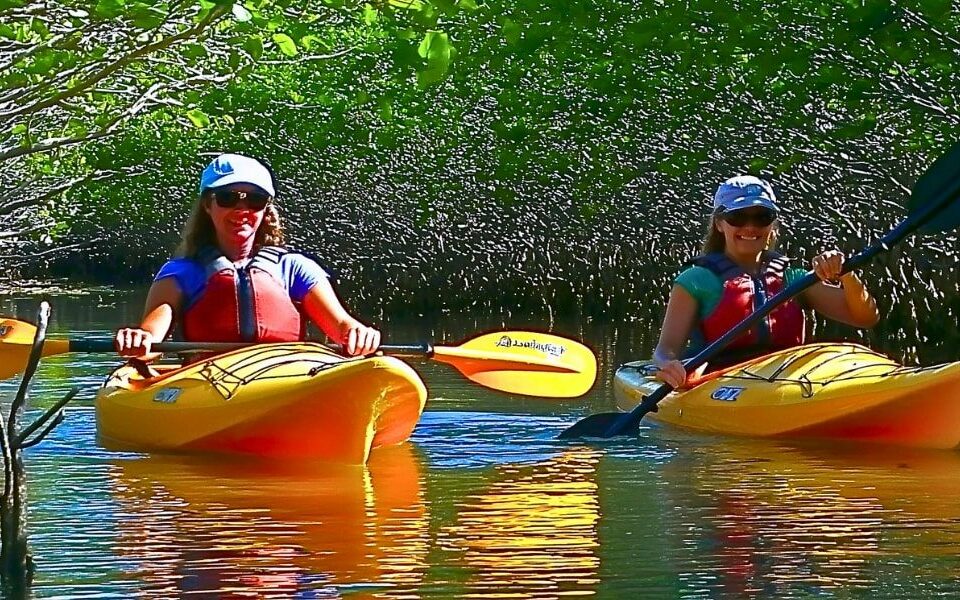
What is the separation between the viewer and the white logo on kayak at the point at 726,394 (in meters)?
10.8

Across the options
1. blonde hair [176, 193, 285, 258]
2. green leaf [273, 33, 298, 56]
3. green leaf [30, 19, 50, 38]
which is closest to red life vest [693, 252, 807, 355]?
blonde hair [176, 193, 285, 258]

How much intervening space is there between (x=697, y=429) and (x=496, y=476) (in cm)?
184

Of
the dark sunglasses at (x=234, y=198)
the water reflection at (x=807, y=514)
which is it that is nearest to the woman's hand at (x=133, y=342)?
the dark sunglasses at (x=234, y=198)

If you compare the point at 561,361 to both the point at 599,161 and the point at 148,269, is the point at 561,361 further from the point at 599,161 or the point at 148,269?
the point at 148,269

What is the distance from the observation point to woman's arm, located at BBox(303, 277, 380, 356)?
32.2 ft

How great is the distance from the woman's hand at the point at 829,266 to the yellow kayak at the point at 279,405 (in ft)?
6.30

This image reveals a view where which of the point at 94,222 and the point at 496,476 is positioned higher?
the point at 94,222

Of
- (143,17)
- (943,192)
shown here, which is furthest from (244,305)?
(943,192)

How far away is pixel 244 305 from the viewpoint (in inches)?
400

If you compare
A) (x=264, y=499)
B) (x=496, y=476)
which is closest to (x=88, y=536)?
(x=264, y=499)

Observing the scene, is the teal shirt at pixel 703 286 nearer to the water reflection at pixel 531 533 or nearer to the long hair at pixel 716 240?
the long hair at pixel 716 240

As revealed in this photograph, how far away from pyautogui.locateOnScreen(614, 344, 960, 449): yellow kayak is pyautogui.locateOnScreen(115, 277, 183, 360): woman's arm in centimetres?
271

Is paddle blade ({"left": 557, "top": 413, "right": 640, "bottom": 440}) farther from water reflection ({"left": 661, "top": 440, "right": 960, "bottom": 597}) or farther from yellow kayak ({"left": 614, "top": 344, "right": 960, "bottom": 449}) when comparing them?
water reflection ({"left": 661, "top": 440, "right": 960, "bottom": 597})

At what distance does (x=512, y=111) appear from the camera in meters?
24.7
